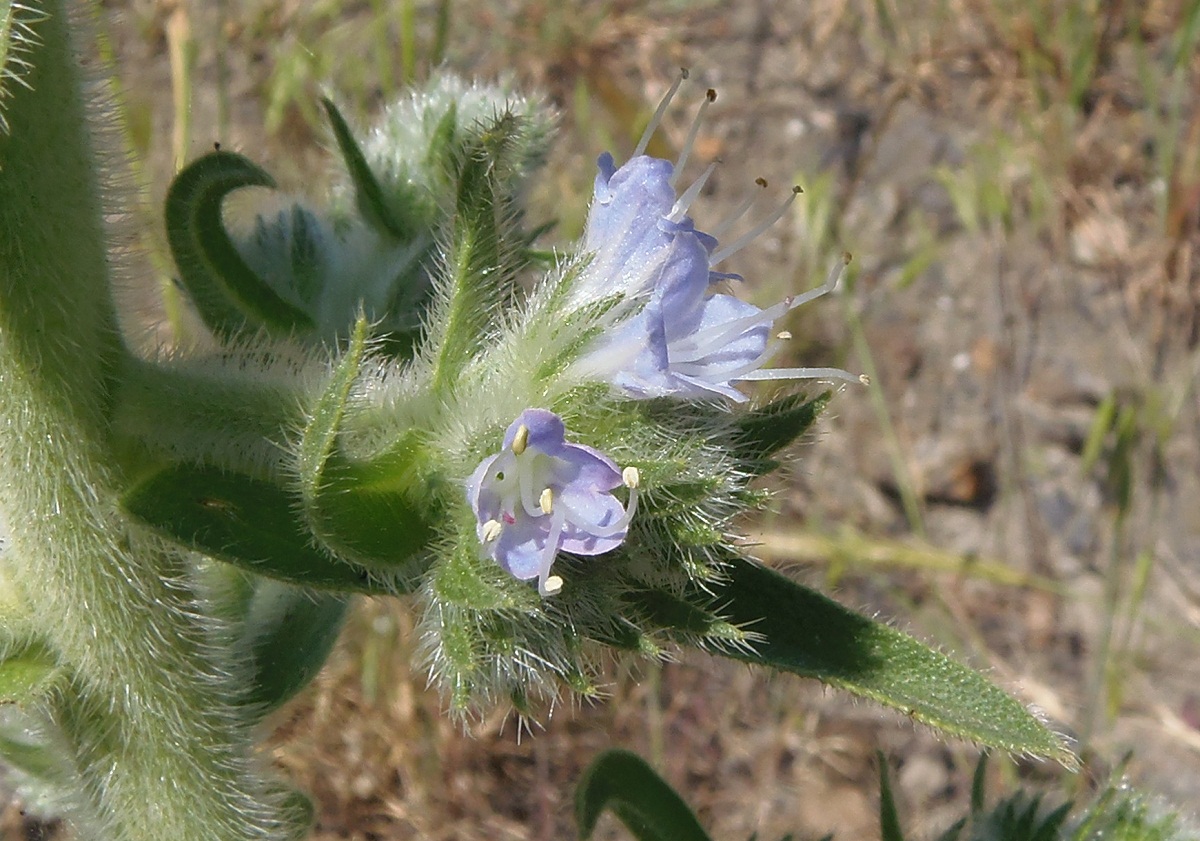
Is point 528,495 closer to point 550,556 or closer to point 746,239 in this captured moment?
point 550,556

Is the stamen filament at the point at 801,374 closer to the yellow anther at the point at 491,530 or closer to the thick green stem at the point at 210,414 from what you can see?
the yellow anther at the point at 491,530

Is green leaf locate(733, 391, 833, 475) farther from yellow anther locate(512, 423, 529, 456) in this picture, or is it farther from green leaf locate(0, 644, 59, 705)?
green leaf locate(0, 644, 59, 705)

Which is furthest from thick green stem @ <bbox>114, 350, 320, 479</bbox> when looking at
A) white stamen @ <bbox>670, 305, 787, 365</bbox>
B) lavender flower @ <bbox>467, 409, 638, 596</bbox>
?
white stamen @ <bbox>670, 305, 787, 365</bbox>

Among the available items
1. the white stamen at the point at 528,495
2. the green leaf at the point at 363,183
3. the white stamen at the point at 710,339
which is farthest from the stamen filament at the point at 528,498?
the green leaf at the point at 363,183

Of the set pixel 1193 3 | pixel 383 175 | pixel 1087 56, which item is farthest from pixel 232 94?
pixel 1193 3

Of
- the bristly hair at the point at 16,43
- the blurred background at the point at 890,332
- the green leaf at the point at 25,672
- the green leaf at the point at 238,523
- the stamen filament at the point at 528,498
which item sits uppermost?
the bristly hair at the point at 16,43

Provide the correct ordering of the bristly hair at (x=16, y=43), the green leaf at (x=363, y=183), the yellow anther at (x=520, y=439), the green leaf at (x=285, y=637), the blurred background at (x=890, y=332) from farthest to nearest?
1. the blurred background at (x=890, y=332)
2. the green leaf at (x=285, y=637)
3. the green leaf at (x=363, y=183)
4. the yellow anther at (x=520, y=439)
5. the bristly hair at (x=16, y=43)

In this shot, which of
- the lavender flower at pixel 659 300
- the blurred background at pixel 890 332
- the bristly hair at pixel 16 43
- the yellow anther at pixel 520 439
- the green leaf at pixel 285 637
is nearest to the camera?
the bristly hair at pixel 16 43
